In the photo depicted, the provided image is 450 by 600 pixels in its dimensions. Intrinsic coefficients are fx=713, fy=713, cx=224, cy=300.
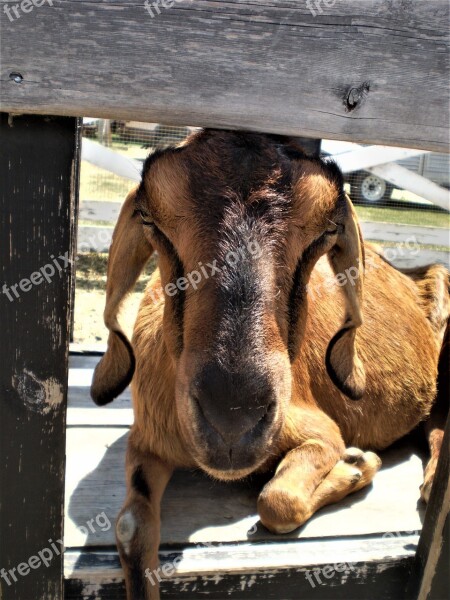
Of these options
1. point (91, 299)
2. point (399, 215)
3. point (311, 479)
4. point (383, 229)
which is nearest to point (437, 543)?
point (311, 479)

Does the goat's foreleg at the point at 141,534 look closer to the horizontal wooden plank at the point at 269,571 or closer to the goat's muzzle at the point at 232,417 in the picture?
the horizontal wooden plank at the point at 269,571

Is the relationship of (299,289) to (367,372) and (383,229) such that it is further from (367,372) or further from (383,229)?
(383,229)

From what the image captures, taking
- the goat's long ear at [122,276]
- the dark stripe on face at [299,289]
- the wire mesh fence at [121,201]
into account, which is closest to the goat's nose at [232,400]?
the dark stripe on face at [299,289]

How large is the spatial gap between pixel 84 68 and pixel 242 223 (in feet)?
2.58

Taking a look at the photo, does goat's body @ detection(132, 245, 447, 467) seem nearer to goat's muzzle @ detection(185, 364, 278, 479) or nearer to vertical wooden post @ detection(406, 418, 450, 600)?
vertical wooden post @ detection(406, 418, 450, 600)

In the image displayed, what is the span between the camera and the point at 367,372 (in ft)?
13.8

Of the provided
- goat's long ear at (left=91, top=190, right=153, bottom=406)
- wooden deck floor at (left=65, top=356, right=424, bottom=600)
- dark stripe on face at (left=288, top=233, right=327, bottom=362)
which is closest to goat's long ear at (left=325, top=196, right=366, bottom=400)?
dark stripe on face at (left=288, top=233, right=327, bottom=362)

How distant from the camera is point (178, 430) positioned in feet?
11.4

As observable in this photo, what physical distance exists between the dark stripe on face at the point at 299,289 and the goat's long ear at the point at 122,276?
69cm

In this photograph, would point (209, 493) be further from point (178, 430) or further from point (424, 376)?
point (424, 376)

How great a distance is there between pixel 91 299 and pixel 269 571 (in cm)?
685

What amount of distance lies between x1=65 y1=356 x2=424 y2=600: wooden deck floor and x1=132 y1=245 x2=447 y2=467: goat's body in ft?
0.87

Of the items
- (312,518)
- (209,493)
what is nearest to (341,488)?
(312,518)

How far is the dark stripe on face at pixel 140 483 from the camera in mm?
3273
